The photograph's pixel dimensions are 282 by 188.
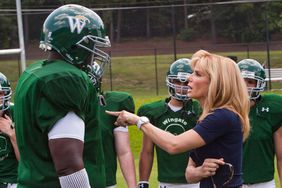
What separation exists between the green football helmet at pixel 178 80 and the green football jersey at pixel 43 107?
7.91 ft

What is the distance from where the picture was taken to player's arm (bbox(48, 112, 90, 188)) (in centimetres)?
324

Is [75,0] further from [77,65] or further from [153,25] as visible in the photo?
[77,65]

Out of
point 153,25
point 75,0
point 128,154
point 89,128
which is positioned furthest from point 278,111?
point 153,25

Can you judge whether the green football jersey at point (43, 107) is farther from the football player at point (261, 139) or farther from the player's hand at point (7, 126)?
the football player at point (261, 139)

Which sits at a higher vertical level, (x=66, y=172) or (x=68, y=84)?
(x=68, y=84)

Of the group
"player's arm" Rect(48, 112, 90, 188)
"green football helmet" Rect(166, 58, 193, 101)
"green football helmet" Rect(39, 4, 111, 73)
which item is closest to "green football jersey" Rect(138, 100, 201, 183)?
"green football helmet" Rect(166, 58, 193, 101)

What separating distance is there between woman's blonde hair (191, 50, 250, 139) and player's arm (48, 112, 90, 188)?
964 millimetres

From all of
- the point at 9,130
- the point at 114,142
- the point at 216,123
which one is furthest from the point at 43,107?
the point at 9,130

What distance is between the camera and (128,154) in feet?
18.0

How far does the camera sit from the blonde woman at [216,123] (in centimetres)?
390

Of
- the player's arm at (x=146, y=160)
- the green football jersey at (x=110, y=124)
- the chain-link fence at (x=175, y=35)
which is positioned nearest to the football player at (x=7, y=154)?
the green football jersey at (x=110, y=124)

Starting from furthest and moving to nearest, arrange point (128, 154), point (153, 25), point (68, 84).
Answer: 1. point (153, 25)
2. point (128, 154)
3. point (68, 84)

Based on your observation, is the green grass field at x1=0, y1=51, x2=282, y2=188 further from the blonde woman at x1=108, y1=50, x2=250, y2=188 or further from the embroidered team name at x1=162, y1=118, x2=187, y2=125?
the blonde woman at x1=108, y1=50, x2=250, y2=188

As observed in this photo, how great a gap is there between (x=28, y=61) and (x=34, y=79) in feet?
83.6
